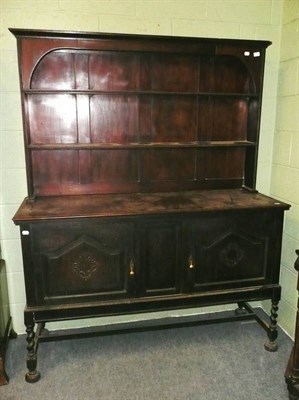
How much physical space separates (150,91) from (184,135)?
41 centimetres

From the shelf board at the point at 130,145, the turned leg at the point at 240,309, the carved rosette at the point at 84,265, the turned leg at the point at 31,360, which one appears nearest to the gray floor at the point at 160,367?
the turned leg at the point at 31,360

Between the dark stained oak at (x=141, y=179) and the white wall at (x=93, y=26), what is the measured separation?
0.15 m

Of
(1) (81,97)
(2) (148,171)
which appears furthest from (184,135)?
(1) (81,97)

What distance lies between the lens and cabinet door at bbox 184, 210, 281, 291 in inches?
83.0

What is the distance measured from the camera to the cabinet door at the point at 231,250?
2.11 m

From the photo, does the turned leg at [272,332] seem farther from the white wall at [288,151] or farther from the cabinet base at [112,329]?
the white wall at [288,151]

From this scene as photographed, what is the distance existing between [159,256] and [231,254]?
46 centimetres

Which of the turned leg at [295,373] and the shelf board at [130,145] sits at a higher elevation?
the shelf board at [130,145]

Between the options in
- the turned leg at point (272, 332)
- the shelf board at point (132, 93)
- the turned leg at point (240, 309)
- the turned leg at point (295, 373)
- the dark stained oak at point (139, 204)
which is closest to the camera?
the turned leg at point (295, 373)

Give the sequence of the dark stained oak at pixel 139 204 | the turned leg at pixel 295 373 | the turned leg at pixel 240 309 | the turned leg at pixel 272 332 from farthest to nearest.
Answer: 1. the turned leg at pixel 240 309
2. the turned leg at pixel 272 332
3. the dark stained oak at pixel 139 204
4. the turned leg at pixel 295 373

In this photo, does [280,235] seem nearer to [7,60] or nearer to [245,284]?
[245,284]

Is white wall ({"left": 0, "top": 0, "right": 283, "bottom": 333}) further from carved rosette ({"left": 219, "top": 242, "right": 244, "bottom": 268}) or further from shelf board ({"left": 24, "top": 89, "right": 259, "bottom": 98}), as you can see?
carved rosette ({"left": 219, "top": 242, "right": 244, "bottom": 268})

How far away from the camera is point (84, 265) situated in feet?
6.60

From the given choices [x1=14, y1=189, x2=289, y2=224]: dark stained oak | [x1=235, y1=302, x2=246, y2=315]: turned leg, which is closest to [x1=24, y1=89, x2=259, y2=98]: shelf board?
[x1=14, y1=189, x2=289, y2=224]: dark stained oak
